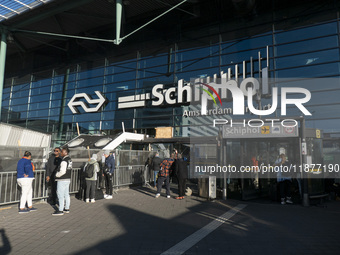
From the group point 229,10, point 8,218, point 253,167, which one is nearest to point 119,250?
point 8,218

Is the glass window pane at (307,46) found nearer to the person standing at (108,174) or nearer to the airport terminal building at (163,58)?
the airport terminal building at (163,58)

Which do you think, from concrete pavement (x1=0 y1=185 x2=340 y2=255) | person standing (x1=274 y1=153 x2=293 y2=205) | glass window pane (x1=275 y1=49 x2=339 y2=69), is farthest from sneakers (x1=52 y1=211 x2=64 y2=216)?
glass window pane (x1=275 y1=49 x2=339 y2=69)

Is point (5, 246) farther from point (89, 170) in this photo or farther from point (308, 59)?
point (308, 59)

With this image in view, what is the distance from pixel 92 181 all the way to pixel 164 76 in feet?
44.2

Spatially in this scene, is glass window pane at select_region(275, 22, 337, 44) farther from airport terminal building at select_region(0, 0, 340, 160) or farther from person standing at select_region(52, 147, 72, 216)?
person standing at select_region(52, 147, 72, 216)

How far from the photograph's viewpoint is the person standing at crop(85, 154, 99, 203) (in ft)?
27.7

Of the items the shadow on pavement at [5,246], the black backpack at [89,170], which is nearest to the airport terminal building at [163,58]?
the black backpack at [89,170]

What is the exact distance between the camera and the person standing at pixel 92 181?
8.43 m

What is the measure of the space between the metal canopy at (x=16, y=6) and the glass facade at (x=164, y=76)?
7.28 m

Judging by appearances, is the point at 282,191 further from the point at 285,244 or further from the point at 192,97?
the point at 192,97

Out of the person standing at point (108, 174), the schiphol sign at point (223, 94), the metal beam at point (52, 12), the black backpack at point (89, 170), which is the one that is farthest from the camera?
the metal beam at point (52, 12)

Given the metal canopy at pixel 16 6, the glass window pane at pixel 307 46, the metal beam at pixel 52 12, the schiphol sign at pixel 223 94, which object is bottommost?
the schiphol sign at pixel 223 94

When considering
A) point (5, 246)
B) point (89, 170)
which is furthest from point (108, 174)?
point (5, 246)

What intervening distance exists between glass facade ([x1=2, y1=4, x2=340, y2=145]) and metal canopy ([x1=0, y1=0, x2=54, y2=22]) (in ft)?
23.9
